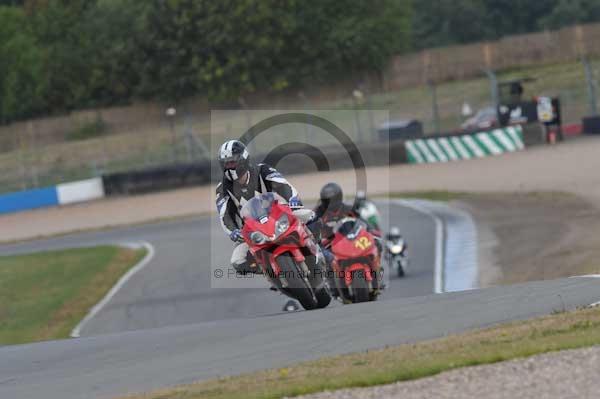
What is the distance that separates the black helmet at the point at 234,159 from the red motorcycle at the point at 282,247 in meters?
0.33

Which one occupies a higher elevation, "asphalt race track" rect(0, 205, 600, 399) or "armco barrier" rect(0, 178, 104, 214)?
"asphalt race track" rect(0, 205, 600, 399)

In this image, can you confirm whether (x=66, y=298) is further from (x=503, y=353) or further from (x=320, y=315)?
(x=503, y=353)

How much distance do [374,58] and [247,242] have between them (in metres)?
54.3

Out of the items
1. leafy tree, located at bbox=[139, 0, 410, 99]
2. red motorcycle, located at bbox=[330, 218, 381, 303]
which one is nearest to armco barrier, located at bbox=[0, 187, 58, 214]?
leafy tree, located at bbox=[139, 0, 410, 99]

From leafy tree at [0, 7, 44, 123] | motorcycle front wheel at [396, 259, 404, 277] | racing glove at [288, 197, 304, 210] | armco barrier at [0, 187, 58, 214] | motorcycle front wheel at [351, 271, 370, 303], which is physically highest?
leafy tree at [0, 7, 44, 123]

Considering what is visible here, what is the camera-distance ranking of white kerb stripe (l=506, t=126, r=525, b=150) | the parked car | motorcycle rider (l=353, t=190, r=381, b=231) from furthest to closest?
the parked car
white kerb stripe (l=506, t=126, r=525, b=150)
motorcycle rider (l=353, t=190, r=381, b=231)

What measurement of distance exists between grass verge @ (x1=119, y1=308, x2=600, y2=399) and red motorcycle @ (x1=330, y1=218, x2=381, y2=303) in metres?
4.07

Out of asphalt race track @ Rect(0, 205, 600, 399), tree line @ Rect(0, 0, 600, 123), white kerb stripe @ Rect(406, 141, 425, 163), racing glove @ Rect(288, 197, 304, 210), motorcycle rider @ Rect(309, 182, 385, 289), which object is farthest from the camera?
tree line @ Rect(0, 0, 600, 123)

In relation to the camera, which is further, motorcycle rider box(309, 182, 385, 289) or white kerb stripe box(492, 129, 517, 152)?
white kerb stripe box(492, 129, 517, 152)

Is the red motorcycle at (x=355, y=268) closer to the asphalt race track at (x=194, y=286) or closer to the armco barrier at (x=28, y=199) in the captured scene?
the asphalt race track at (x=194, y=286)

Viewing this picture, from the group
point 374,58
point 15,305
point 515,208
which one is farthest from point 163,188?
point 374,58

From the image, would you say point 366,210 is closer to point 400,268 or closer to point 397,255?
point 397,255

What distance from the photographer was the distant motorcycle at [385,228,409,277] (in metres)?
17.1

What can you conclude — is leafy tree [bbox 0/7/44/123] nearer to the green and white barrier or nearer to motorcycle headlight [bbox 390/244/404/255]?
the green and white barrier
